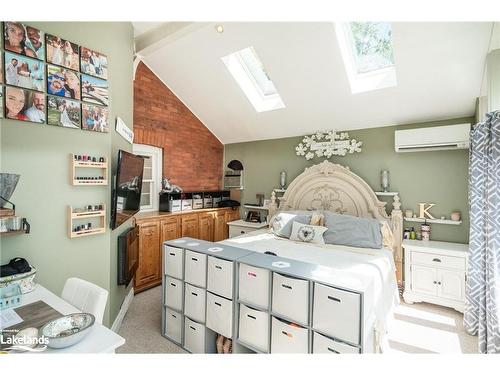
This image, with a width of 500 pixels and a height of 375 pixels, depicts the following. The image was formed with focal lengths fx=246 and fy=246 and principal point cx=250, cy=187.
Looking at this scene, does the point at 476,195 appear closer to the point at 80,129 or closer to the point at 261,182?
the point at 261,182

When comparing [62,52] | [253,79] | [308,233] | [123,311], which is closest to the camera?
[62,52]

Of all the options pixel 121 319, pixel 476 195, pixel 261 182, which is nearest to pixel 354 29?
pixel 476 195

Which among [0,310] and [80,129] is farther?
[80,129]

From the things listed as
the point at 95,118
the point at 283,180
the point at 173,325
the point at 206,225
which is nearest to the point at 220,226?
the point at 206,225

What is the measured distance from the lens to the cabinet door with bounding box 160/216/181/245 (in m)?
3.54

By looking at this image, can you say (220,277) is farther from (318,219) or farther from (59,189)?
(318,219)

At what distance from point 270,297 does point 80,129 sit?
198 centimetres

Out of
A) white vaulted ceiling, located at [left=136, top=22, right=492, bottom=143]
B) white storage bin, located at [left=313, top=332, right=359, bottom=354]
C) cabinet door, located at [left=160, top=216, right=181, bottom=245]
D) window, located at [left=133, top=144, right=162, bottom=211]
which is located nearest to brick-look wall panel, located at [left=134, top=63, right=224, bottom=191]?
window, located at [left=133, top=144, right=162, bottom=211]

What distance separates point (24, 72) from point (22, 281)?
136 centimetres

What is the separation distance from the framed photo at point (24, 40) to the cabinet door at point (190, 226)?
8.47ft

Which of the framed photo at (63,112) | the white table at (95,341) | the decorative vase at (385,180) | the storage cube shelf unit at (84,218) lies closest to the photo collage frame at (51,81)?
the framed photo at (63,112)

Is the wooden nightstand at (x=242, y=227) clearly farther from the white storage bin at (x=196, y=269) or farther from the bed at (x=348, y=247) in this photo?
the white storage bin at (x=196, y=269)

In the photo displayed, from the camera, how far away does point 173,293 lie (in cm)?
235

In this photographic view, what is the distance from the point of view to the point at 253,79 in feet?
12.4
